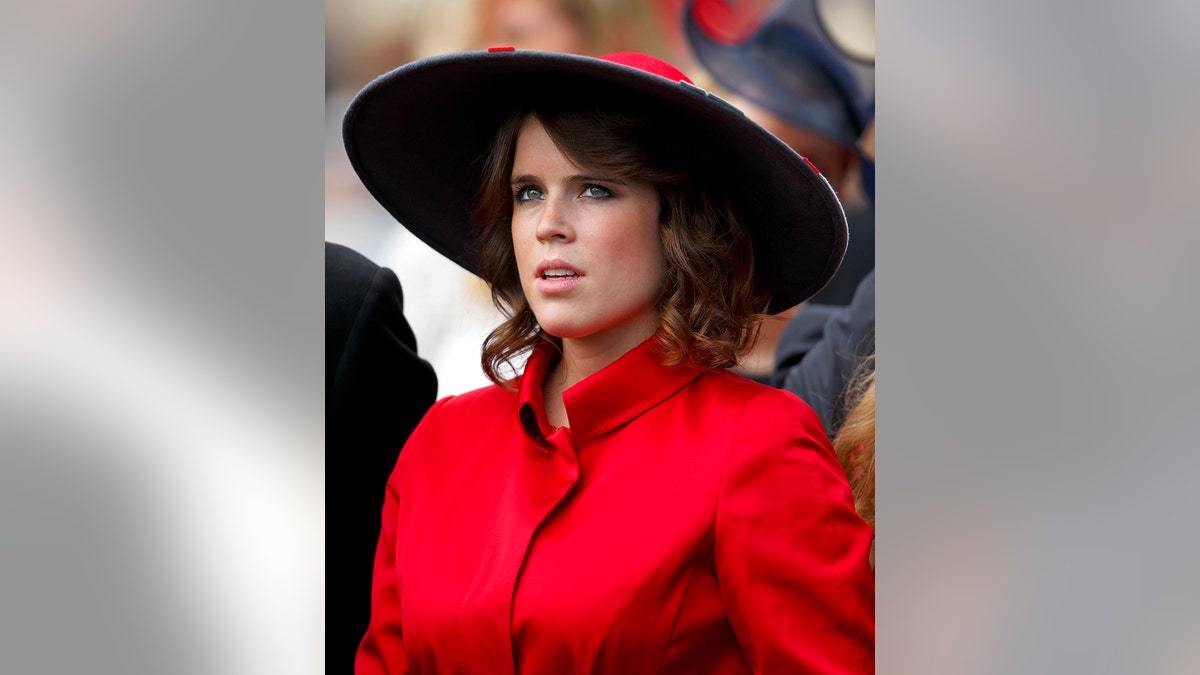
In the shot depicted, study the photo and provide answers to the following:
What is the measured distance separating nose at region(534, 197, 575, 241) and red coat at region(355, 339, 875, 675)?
0.17 m

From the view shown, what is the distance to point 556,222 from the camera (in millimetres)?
1539

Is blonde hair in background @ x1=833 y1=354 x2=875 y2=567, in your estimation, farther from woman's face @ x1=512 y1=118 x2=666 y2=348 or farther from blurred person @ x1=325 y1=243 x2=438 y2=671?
blurred person @ x1=325 y1=243 x2=438 y2=671

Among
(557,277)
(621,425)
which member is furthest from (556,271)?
(621,425)

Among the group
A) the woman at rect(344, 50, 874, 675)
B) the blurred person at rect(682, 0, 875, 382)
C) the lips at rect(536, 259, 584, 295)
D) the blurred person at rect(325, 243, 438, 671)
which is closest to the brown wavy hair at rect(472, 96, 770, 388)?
the woman at rect(344, 50, 874, 675)

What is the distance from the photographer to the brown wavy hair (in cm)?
155

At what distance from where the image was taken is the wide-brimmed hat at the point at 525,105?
155 cm
